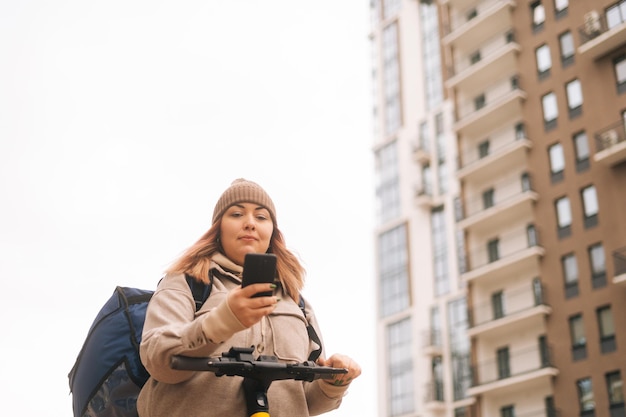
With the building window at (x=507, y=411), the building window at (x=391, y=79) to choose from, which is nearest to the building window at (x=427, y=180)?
the building window at (x=391, y=79)

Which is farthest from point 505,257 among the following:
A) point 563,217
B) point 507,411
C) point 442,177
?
point 442,177

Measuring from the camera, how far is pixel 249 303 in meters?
3.42

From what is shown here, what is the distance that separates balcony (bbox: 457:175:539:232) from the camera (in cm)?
4497

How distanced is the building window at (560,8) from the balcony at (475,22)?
3287 mm

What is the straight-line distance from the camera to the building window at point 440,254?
56875 millimetres

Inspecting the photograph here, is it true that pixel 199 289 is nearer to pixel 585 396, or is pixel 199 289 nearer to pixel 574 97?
pixel 585 396

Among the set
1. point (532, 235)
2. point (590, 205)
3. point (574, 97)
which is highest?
point (574, 97)

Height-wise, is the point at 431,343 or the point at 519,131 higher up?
the point at 519,131

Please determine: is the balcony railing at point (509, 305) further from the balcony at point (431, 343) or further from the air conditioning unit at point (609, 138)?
the balcony at point (431, 343)

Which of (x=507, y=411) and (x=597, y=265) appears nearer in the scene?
(x=597, y=265)

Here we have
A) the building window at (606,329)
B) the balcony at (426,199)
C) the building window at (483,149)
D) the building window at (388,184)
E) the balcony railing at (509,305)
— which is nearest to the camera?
the building window at (606,329)

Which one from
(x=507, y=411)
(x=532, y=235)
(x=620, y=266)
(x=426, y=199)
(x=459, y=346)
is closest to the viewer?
(x=620, y=266)

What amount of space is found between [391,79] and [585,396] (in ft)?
107

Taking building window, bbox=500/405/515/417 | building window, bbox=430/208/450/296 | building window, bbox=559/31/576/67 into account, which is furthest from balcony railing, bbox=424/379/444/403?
building window, bbox=559/31/576/67
